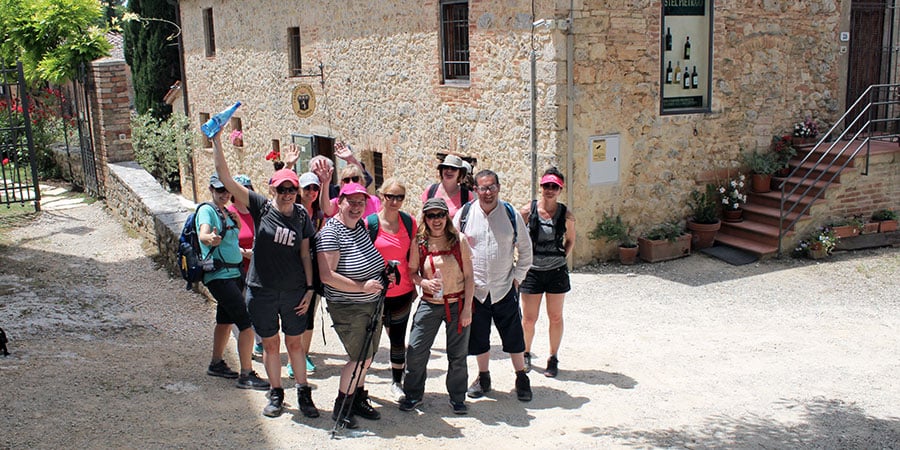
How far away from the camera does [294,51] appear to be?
51.6 ft

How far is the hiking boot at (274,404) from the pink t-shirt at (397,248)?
971 millimetres

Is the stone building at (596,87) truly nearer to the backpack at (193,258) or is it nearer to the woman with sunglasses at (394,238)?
the woman with sunglasses at (394,238)

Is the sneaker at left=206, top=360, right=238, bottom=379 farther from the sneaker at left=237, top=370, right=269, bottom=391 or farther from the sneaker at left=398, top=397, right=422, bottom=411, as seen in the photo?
the sneaker at left=398, top=397, right=422, bottom=411

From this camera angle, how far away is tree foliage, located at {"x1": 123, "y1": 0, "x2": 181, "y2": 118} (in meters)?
22.0

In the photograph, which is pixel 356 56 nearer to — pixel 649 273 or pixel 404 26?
pixel 404 26

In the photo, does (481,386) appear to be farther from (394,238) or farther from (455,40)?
(455,40)

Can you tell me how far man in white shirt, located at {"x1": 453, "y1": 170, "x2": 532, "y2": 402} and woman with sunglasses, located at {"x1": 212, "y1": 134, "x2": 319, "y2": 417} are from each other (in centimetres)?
115

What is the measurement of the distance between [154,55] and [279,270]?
63.6ft

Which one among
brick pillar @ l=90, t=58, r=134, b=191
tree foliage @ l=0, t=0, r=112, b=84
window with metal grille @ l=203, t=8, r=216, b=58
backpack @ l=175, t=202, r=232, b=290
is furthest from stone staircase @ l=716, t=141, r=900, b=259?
window with metal grille @ l=203, t=8, r=216, b=58

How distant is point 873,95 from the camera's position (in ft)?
40.1

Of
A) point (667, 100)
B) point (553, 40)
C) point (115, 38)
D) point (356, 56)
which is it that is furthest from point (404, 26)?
point (115, 38)

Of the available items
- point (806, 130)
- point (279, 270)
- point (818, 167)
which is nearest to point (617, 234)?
point (818, 167)

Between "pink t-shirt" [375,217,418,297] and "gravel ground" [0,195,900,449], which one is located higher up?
"pink t-shirt" [375,217,418,297]

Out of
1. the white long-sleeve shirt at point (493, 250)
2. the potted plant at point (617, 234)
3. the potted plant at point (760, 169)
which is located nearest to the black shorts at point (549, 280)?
the white long-sleeve shirt at point (493, 250)
